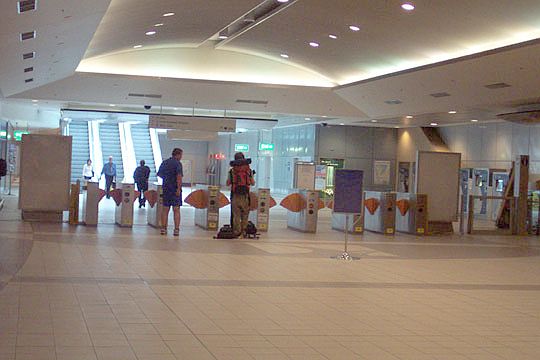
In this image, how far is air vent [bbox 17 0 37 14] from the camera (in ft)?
34.4

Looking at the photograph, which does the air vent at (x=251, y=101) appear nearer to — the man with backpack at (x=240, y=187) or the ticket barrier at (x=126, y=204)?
the ticket barrier at (x=126, y=204)

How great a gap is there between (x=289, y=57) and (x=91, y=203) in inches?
352

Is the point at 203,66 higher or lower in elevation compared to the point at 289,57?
lower

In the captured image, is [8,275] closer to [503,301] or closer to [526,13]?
[503,301]

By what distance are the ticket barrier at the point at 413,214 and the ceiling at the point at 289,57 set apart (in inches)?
123

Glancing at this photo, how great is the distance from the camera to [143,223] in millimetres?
19375

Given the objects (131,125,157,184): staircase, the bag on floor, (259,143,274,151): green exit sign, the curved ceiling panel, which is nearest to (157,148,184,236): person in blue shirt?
the bag on floor

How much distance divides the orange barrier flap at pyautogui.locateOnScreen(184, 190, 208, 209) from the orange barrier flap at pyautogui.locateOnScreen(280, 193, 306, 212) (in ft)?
6.17

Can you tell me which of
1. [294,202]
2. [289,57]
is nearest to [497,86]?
[294,202]

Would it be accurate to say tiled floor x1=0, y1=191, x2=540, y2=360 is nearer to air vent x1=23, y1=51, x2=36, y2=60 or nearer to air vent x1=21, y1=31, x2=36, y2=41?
air vent x1=21, y1=31, x2=36, y2=41

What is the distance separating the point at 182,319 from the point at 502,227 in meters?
16.0

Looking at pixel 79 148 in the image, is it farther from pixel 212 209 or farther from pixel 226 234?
pixel 226 234

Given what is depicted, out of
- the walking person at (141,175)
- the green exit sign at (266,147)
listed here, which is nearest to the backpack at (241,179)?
the walking person at (141,175)

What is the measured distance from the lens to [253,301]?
8961mm
